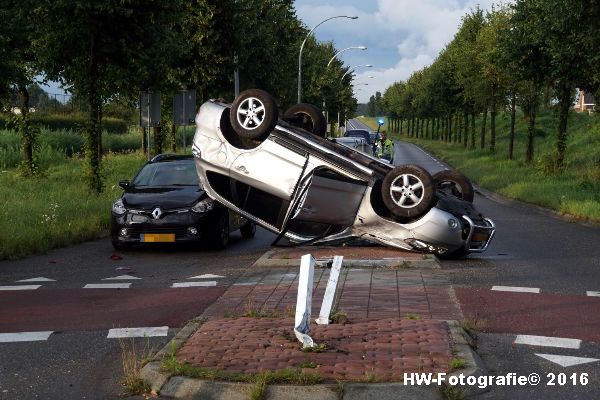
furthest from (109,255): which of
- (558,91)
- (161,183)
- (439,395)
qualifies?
(558,91)

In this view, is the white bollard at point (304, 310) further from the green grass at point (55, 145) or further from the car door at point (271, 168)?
the green grass at point (55, 145)

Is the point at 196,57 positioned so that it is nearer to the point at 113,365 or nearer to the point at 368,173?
the point at 368,173

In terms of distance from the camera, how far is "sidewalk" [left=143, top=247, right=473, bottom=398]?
223 inches

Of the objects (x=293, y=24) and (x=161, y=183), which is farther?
(x=293, y=24)

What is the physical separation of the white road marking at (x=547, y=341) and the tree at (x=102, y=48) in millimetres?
13951

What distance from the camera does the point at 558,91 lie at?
97.3ft

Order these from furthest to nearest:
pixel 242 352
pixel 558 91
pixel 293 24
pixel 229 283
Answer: pixel 293 24
pixel 558 91
pixel 229 283
pixel 242 352

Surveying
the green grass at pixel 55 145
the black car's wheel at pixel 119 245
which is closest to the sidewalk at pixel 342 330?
the black car's wheel at pixel 119 245

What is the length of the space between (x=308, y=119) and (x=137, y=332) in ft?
23.7

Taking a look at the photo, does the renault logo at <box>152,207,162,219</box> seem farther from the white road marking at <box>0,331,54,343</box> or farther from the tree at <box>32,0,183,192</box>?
the tree at <box>32,0,183,192</box>

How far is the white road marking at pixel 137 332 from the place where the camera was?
727cm

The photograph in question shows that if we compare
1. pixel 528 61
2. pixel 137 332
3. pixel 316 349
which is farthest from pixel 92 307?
pixel 528 61

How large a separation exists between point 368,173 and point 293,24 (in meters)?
34.0

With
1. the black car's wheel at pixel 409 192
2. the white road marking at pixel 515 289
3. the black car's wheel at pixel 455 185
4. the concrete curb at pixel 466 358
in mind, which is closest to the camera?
the concrete curb at pixel 466 358
